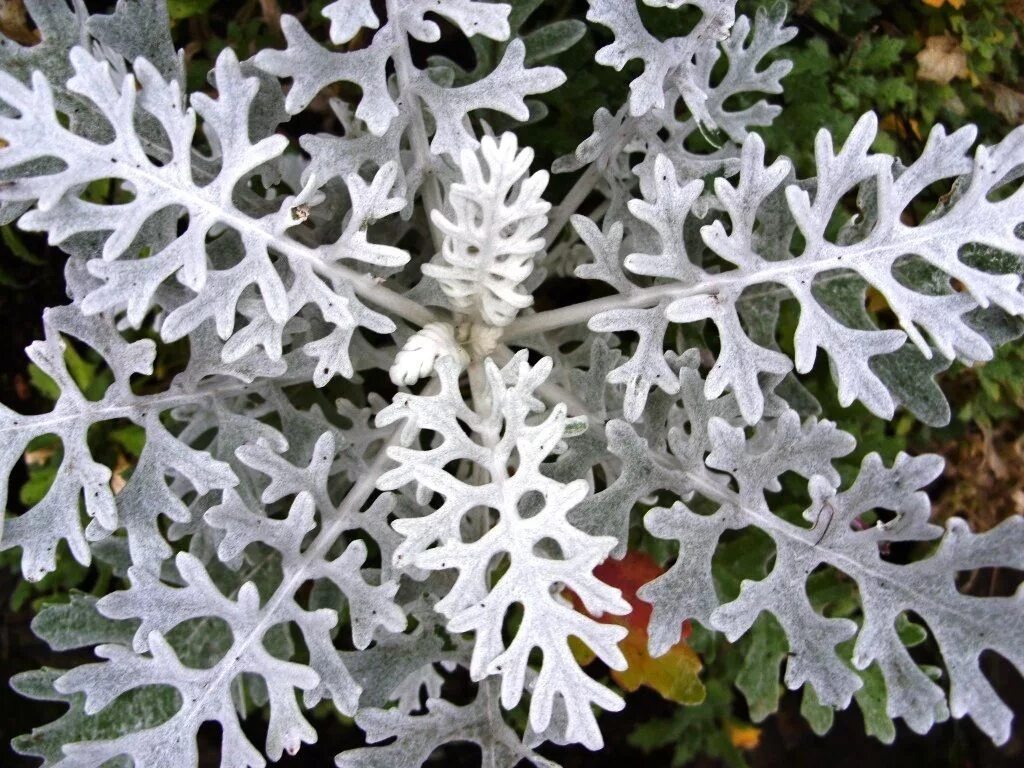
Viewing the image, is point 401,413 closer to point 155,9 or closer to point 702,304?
point 702,304

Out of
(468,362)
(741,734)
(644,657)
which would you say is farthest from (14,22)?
(741,734)

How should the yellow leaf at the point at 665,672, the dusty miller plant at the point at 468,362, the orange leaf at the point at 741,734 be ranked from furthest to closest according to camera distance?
the orange leaf at the point at 741,734
the yellow leaf at the point at 665,672
the dusty miller plant at the point at 468,362

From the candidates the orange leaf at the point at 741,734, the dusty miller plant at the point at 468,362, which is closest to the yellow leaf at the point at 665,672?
the dusty miller plant at the point at 468,362

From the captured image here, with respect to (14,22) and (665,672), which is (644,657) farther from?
(14,22)

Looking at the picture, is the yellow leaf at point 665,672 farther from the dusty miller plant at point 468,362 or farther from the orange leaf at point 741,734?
the orange leaf at point 741,734

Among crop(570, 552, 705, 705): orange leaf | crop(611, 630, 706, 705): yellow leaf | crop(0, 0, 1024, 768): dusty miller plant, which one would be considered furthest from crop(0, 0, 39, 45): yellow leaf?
crop(611, 630, 706, 705): yellow leaf

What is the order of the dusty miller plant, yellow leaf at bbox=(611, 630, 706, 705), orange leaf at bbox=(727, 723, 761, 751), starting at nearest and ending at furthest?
the dusty miller plant, yellow leaf at bbox=(611, 630, 706, 705), orange leaf at bbox=(727, 723, 761, 751)

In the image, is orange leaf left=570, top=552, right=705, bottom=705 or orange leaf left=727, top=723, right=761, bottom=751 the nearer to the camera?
orange leaf left=570, top=552, right=705, bottom=705

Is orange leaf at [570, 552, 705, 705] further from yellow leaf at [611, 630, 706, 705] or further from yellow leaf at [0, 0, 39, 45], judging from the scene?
yellow leaf at [0, 0, 39, 45]

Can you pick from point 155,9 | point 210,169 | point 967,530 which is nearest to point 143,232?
point 210,169
